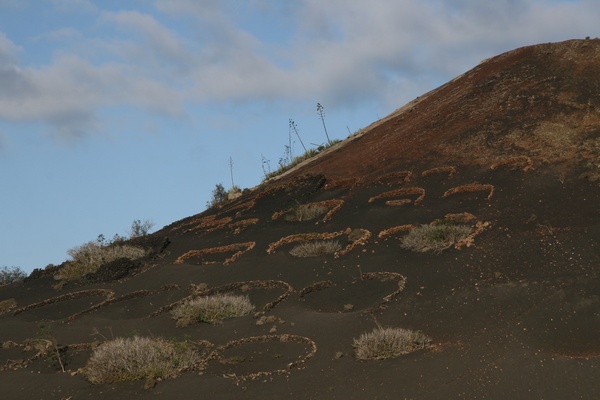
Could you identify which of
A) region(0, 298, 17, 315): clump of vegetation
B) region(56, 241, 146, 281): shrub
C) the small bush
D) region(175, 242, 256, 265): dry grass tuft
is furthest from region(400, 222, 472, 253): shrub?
region(0, 298, 17, 315): clump of vegetation

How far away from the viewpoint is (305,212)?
83.1 ft

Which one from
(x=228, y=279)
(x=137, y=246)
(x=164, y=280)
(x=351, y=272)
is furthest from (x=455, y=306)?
(x=137, y=246)

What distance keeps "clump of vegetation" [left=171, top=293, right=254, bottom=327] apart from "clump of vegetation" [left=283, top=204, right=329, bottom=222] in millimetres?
6823

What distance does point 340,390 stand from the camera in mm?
12656

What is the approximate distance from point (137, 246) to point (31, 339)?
834cm

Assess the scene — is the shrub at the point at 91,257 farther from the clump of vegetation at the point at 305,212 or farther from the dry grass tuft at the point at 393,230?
the dry grass tuft at the point at 393,230

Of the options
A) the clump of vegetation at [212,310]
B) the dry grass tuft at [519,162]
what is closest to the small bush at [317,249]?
the clump of vegetation at [212,310]

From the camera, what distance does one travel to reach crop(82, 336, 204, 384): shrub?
14.1m

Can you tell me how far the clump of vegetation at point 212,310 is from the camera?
697 inches

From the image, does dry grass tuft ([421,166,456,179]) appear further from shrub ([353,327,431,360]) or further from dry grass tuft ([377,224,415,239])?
shrub ([353,327,431,360])

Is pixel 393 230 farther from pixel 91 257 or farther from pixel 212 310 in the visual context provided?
pixel 91 257

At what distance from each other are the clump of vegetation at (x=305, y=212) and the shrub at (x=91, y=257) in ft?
18.5

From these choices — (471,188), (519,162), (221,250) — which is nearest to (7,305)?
(221,250)

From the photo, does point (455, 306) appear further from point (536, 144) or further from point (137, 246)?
point (137, 246)
